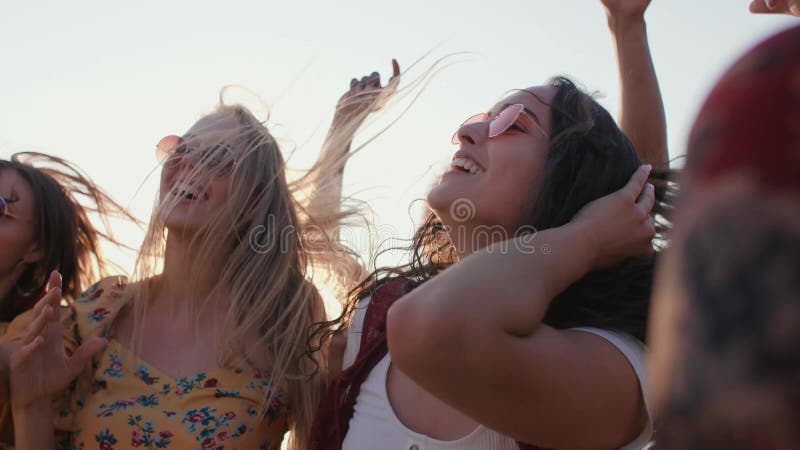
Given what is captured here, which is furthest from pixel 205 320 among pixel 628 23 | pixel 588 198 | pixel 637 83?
pixel 628 23

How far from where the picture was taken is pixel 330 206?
11.1 ft

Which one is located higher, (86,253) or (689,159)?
(689,159)

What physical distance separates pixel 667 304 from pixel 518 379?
0.99 meters

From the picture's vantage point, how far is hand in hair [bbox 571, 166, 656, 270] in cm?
199

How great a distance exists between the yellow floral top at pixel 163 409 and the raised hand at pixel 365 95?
117 centimetres

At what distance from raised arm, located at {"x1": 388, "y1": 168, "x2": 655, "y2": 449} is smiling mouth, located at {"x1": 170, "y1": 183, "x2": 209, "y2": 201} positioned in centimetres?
164

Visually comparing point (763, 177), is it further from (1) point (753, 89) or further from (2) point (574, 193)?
(2) point (574, 193)

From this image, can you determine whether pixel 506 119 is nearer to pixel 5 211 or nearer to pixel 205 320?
pixel 205 320

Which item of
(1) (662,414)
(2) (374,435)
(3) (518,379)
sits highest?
(1) (662,414)

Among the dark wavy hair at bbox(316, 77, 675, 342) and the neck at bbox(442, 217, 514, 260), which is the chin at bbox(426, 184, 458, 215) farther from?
the dark wavy hair at bbox(316, 77, 675, 342)

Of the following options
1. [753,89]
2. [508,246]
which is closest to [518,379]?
[508,246]

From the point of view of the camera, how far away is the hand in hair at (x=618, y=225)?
6.54ft

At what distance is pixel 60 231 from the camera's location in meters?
3.61

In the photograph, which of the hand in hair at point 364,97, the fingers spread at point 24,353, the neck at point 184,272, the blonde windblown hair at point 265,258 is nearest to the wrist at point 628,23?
the hand in hair at point 364,97
